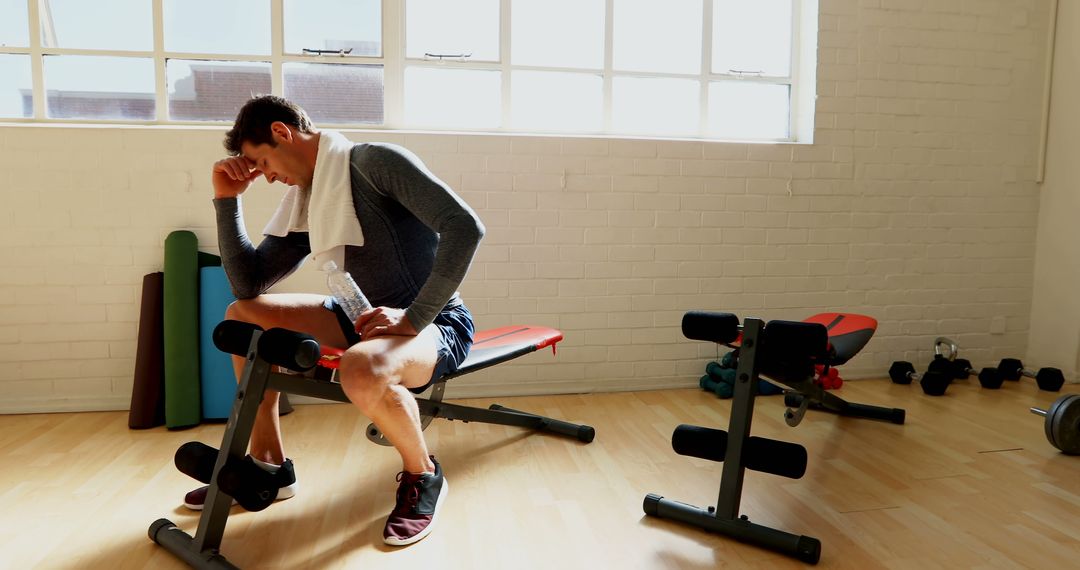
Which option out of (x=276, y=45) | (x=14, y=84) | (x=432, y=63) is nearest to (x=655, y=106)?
(x=432, y=63)

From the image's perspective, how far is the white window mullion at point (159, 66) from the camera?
10.8 ft

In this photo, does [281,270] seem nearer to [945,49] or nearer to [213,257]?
[213,257]

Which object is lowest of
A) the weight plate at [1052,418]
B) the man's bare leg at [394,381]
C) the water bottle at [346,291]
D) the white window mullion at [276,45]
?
the weight plate at [1052,418]

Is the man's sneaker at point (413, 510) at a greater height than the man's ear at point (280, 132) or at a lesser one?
lesser

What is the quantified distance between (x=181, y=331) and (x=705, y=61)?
2.89m

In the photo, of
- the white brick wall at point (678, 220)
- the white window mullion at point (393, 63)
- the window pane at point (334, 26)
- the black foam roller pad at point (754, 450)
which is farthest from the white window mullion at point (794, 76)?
the black foam roller pad at point (754, 450)

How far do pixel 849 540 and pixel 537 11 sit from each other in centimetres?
281

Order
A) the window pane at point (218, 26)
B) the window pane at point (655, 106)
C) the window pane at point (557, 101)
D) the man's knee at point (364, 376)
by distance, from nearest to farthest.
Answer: the man's knee at point (364, 376), the window pane at point (218, 26), the window pane at point (557, 101), the window pane at point (655, 106)

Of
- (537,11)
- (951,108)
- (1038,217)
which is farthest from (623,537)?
(1038,217)

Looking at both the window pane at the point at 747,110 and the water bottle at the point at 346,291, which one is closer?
the water bottle at the point at 346,291

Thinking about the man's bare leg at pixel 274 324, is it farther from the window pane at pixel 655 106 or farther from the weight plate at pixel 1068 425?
the weight plate at pixel 1068 425

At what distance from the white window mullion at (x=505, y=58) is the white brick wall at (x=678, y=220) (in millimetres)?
230

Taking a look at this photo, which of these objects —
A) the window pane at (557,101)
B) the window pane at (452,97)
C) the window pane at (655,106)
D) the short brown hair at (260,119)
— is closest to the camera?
the short brown hair at (260,119)

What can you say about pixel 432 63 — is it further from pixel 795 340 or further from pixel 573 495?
pixel 795 340
